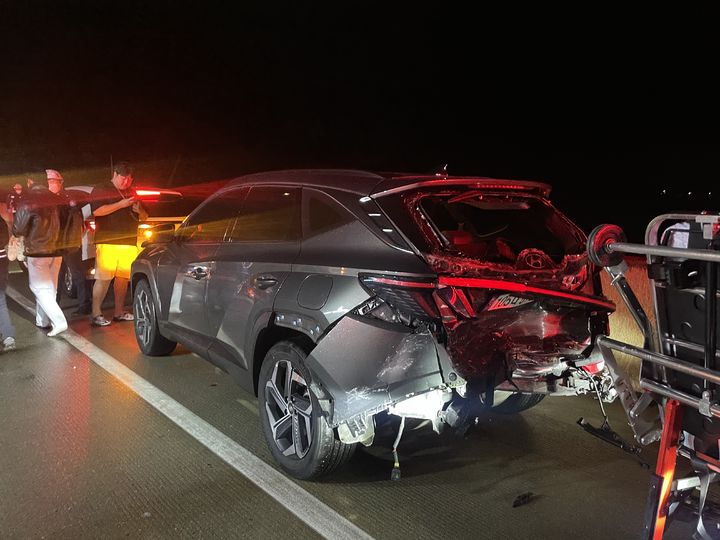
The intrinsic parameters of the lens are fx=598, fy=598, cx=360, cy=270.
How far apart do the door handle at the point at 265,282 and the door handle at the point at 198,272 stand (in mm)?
910

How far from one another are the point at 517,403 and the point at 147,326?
378 centimetres

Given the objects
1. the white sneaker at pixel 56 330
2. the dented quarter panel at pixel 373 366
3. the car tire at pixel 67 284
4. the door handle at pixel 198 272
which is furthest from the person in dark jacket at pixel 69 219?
the dented quarter panel at pixel 373 366

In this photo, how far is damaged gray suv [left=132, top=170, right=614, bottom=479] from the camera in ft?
10.2

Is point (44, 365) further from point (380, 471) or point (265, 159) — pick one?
point (265, 159)

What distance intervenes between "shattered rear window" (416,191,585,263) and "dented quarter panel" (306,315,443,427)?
39.7 inches

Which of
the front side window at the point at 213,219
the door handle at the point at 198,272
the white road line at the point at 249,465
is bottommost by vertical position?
the white road line at the point at 249,465

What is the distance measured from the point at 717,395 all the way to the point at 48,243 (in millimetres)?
6845

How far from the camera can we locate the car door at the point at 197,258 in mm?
4715

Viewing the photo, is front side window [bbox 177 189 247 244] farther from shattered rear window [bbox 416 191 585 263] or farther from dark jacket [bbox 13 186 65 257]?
dark jacket [bbox 13 186 65 257]

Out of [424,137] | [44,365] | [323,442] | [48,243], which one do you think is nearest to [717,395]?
[323,442]

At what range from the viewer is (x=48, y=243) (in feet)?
22.6

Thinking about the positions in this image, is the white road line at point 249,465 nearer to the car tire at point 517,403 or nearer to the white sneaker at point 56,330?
the white sneaker at point 56,330

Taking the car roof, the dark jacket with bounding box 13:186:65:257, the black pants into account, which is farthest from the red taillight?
the black pants

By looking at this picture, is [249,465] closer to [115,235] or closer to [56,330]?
[56,330]
